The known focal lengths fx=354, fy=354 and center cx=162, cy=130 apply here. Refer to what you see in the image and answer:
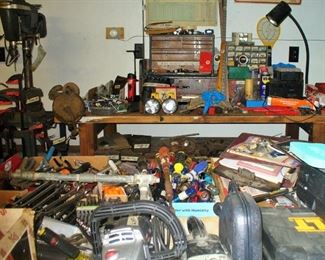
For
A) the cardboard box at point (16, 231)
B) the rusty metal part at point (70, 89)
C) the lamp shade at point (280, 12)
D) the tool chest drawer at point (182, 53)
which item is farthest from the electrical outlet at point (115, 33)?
the cardboard box at point (16, 231)

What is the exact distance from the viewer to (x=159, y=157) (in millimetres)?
1617

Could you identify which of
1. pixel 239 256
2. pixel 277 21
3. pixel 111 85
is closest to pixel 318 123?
pixel 277 21

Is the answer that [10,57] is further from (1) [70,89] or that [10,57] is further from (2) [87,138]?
(2) [87,138]

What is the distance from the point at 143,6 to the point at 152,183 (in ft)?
5.92

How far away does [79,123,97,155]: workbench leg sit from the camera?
2.10 m

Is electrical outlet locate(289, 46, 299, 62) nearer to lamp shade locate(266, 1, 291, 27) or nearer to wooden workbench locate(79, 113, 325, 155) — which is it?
lamp shade locate(266, 1, 291, 27)

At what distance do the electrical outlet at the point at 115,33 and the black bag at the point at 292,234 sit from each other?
6.81 ft

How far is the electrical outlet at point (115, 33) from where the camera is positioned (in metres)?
2.75

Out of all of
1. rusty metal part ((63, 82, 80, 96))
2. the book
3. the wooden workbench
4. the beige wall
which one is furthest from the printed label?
the beige wall

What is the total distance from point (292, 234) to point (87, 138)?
1469mm

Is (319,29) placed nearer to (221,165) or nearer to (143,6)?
(143,6)

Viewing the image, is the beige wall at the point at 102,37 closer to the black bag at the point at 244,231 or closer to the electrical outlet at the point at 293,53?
the electrical outlet at the point at 293,53

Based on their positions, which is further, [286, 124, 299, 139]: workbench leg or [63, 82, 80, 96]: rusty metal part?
[286, 124, 299, 139]: workbench leg

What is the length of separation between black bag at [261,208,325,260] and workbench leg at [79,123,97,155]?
1.33 meters
